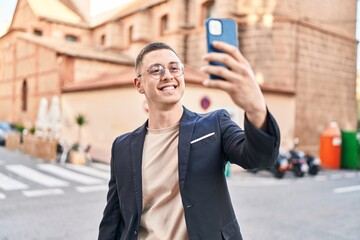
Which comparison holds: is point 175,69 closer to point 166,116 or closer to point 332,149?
point 166,116

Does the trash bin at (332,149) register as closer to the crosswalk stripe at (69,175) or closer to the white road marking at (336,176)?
the white road marking at (336,176)

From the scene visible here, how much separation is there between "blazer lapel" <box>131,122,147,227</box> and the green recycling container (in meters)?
15.8

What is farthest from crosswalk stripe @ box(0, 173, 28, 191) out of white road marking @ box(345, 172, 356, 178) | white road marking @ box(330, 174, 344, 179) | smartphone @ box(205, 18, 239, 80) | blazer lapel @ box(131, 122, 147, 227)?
white road marking @ box(345, 172, 356, 178)

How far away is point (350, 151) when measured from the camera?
16.1 meters

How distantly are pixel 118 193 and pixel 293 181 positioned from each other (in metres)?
10.9

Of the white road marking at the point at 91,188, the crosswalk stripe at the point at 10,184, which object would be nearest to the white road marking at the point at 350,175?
the white road marking at the point at 91,188

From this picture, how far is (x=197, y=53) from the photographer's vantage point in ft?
71.9

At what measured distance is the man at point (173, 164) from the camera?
1.83m

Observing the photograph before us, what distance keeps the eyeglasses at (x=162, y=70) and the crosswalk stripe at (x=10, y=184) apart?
350 inches

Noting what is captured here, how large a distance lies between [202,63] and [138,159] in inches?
690

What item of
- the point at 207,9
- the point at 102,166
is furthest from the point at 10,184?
the point at 207,9

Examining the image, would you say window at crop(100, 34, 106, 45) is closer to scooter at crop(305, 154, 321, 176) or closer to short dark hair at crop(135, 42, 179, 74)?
scooter at crop(305, 154, 321, 176)

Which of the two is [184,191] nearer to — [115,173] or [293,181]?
[115,173]

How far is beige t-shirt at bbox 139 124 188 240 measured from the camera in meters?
1.94
